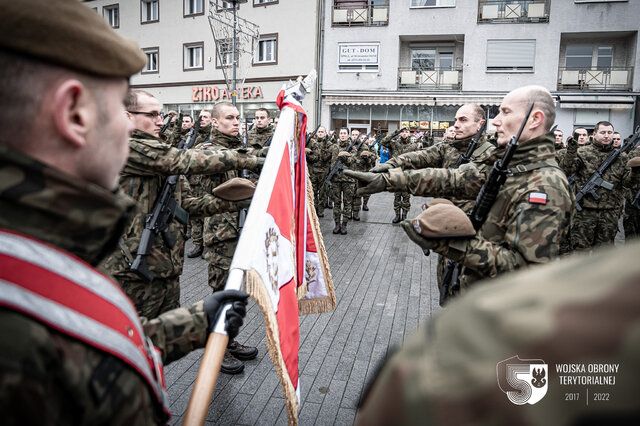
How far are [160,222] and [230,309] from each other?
1593 mm

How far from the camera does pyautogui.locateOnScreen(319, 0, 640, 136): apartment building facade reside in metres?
18.9

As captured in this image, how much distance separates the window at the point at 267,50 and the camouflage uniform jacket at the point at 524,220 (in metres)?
20.8

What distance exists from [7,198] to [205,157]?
1932mm

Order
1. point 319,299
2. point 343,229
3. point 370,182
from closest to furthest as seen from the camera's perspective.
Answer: point 370,182
point 319,299
point 343,229

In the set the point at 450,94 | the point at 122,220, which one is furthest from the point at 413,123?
the point at 122,220

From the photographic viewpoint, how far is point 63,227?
877mm

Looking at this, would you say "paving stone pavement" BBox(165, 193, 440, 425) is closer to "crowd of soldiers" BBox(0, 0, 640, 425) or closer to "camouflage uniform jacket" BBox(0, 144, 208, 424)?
"crowd of soldiers" BBox(0, 0, 640, 425)

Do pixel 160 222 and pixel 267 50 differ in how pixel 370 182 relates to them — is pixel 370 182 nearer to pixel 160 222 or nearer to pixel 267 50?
pixel 160 222

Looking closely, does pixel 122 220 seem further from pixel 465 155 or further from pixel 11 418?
pixel 465 155

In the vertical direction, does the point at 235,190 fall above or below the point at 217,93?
below

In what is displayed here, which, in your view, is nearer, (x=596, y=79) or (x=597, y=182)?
(x=597, y=182)

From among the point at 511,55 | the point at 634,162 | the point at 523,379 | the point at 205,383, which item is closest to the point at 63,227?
the point at 205,383

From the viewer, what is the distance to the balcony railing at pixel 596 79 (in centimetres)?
1889

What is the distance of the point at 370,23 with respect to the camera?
68.4ft
